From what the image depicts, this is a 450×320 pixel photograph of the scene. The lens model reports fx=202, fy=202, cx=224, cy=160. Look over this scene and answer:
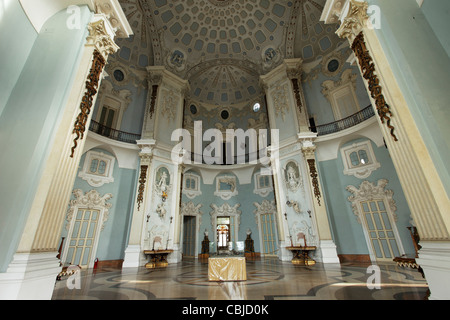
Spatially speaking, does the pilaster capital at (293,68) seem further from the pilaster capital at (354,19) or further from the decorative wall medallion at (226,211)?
the decorative wall medallion at (226,211)

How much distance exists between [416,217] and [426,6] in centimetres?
378

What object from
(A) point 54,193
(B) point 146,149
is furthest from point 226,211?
(A) point 54,193

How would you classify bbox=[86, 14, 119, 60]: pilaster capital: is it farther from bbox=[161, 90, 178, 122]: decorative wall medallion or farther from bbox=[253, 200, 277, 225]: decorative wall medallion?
bbox=[253, 200, 277, 225]: decorative wall medallion

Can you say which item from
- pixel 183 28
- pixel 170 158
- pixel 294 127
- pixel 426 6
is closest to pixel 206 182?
pixel 170 158

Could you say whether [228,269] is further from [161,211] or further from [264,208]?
[264,208]

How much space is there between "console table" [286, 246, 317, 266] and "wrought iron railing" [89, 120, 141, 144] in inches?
400

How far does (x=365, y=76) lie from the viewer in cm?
407

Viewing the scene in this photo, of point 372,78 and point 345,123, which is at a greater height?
point 345,123

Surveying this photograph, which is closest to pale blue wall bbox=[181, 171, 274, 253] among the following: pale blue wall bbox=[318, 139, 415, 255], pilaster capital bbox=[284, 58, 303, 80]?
pale blue wall bbox=[318, 139, 415, 255]

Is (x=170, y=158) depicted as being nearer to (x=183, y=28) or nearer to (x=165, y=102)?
(x=165, y=102)

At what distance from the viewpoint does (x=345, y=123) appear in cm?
1084

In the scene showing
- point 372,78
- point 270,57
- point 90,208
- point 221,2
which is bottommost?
point 90,208

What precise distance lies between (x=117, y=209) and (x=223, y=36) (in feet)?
44.4

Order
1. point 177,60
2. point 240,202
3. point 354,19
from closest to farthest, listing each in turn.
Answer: point 354,19 → point 177,60 → point 240,202
